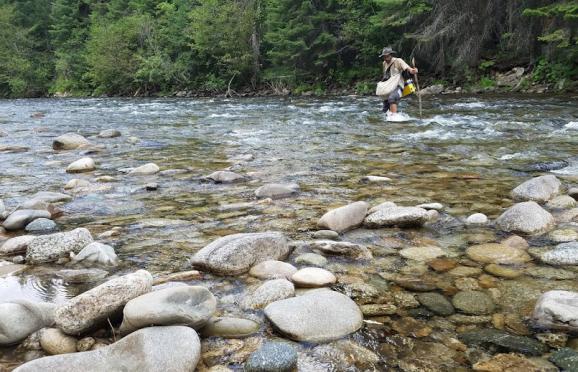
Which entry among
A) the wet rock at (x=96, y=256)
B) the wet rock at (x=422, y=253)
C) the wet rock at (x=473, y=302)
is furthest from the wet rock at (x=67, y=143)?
the wet rock at (x=473, y=302)

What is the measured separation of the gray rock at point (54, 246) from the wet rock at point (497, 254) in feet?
8.50

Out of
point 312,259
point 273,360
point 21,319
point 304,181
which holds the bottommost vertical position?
point 304,181

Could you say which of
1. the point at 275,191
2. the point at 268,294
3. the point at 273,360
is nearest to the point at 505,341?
the point at 273,360

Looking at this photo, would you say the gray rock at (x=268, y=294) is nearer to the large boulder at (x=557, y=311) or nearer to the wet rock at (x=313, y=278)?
the wet rock at (x=313, y=278)

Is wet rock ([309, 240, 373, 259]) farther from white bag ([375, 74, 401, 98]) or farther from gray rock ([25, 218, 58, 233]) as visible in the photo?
white bag ([375, 74, 401, 98])

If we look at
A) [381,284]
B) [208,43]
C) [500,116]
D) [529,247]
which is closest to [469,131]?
[500,116]

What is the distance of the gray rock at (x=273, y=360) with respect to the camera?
187 centimetres

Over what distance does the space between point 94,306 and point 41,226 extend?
78.6 inches

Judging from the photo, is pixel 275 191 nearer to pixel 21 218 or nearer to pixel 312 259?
pixel 312 259

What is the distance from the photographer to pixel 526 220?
3.34 m

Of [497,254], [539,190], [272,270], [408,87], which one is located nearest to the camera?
[272,270]

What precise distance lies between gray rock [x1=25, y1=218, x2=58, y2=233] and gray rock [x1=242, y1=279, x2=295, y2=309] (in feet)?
7.00

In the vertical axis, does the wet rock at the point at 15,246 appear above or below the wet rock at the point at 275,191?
above

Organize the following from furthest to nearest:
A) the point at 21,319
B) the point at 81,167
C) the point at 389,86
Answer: the point at 389,86
the point at 81,167
the point at 21,319
